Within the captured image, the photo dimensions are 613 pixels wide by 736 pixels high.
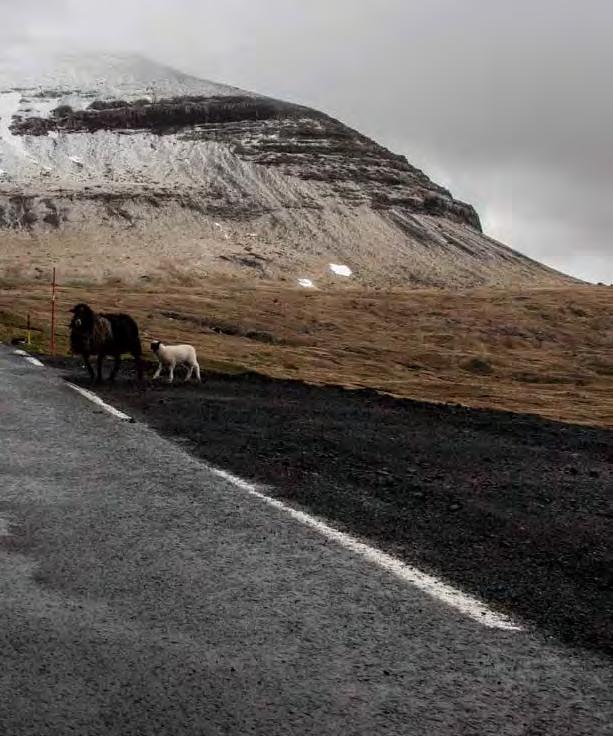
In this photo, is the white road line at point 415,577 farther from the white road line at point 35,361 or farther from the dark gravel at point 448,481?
the white road line at point 35,361

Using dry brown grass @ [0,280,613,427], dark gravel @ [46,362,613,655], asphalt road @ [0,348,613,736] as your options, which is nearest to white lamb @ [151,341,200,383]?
dark gravel @ [46,362,613,655]

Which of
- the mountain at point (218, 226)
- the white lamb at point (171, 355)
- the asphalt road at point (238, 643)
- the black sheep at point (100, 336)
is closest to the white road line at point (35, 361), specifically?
the black sheep at point (100, 336)

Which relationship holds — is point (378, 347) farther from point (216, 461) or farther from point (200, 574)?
point (200, 574)

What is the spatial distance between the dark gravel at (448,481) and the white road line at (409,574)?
16 centimetres

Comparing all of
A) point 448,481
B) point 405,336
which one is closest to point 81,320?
point 448,481

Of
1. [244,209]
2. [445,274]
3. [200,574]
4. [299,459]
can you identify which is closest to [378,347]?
[299,459]

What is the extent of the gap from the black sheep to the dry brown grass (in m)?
10.8

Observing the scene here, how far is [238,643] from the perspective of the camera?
14.7 feet

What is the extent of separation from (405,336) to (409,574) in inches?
2947

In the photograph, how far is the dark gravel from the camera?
19.6 ft

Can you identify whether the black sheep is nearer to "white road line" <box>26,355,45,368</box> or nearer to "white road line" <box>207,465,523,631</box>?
"white road line" <box>26,355,45,368</box>

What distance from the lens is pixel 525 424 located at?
63.5ft

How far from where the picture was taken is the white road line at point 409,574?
5059mm

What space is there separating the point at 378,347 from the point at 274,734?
207 feet
